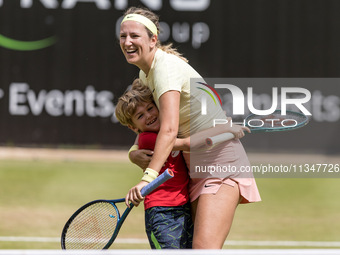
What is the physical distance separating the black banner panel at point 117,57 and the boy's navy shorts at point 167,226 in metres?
7.91

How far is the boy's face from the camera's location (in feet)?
12.7

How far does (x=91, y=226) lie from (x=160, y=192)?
47cm

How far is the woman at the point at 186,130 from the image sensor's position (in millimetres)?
3543

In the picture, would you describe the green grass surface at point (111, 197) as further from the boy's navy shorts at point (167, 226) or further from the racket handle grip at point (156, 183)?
the racket handle grip at point (156, 183)

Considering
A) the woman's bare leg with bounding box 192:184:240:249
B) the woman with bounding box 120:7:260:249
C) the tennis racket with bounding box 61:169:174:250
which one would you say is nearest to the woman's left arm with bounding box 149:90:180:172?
the woman with bounding box 120:7:260:249

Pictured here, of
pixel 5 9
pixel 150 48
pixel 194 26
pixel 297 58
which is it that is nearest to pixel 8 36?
pixel 5 9

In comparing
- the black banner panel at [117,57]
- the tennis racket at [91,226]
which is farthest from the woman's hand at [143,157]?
the black banner panel at [117,57]

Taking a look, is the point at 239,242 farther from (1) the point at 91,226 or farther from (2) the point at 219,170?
(2) the point at 219,170

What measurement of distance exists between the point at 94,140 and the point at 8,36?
2.21 meters

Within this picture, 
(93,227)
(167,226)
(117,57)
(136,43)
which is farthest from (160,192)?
(117,57)

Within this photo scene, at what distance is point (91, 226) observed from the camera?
13.3 ft

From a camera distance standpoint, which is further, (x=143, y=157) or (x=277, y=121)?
(x=277, y=121)

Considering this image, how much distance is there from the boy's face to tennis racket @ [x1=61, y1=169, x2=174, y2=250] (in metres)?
0.44

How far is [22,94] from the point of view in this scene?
1167 cm
